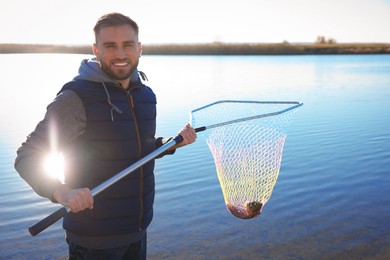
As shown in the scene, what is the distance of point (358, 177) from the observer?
7348 millimetres

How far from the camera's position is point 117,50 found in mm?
2426

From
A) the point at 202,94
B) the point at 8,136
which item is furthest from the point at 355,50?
the point at 8,136

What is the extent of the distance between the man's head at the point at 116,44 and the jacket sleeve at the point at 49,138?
30 cm

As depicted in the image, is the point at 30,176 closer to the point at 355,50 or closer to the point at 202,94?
the point at 202,94

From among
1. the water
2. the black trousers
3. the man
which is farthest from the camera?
the water

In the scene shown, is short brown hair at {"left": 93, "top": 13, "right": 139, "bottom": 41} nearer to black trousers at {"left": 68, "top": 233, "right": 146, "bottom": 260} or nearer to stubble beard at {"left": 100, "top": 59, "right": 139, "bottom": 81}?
stubble beard at {"left": 100, "top": 59, "right": 139, "bottom": 81}

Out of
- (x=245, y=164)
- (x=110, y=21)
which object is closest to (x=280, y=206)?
(x=245, y=164)

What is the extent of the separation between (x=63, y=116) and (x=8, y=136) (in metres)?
9.31

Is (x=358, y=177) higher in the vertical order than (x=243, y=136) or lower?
lower

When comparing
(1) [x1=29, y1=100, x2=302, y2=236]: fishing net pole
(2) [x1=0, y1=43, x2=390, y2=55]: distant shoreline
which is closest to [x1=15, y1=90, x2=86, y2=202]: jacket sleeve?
(1) [x1=29, y1=100, x2=302, y2=236]: fishing net pole

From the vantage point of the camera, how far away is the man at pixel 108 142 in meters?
2.31

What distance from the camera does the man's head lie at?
2.40 metres

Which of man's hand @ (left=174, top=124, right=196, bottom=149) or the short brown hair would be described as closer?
the short brown hair

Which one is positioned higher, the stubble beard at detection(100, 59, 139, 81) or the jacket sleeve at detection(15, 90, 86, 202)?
the stubble beard at detection(100, 59, 139, 81)
